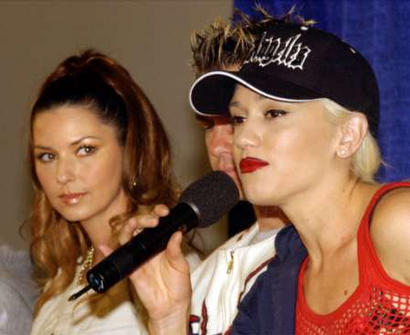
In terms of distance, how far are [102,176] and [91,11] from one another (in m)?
1.23

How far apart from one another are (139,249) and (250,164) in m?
0.25

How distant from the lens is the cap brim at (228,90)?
4.54 ft

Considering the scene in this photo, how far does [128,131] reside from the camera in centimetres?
213

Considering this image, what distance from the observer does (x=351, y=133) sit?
141 cm

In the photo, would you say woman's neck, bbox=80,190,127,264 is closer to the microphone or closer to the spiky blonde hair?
the spiky blonde hair

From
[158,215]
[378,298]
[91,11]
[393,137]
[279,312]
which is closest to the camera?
[378,298]

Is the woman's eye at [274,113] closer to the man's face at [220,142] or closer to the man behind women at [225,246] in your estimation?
the man behind women at [225,246]

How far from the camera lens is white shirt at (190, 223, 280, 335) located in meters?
1.67

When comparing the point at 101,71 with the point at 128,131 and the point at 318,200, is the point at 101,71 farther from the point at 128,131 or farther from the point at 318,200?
the point at 318,200

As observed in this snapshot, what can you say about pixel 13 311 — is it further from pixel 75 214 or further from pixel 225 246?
pixel 225 246

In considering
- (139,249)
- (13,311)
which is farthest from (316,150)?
(13,311)

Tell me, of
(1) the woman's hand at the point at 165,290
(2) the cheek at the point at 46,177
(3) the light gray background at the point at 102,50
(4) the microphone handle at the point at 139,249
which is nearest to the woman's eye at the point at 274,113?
Result: (4) the microphone handle at the point at 139,249

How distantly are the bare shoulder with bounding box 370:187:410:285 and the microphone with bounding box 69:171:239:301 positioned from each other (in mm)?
290

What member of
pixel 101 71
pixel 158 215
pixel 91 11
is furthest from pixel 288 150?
pixel 91 11
